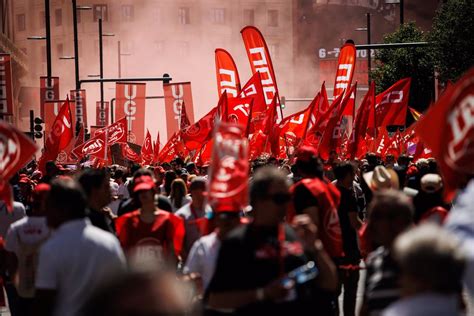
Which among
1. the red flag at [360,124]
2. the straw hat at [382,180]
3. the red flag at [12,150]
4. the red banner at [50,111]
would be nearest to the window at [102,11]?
the red banner at [50,111]

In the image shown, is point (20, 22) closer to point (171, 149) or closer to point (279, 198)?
point (171, 149)

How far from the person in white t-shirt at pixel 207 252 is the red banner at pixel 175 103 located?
95.1 feet

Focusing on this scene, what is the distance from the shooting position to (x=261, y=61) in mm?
25578

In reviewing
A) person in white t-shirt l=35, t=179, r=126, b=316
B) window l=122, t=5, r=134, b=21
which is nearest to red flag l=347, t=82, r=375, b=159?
person in white t-shirt l=35, t=179, r=126, b=316

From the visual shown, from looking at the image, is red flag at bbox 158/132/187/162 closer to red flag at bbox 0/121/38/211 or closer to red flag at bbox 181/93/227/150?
red flag at bbox 181/93/227/150

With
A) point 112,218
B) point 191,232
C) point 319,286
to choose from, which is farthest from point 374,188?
point 319,286

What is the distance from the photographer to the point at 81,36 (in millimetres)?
100688

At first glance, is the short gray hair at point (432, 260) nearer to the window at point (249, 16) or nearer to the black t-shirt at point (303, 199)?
the black t-shirt at point (303, 199)

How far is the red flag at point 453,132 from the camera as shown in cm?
599

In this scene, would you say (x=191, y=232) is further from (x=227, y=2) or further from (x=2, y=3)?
(x=227, y=2)

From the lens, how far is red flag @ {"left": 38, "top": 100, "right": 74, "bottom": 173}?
21.4 m

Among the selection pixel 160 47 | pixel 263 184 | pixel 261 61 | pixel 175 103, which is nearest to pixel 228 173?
pixel 263 184

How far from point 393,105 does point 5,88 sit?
784 cm

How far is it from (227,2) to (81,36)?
1233cm
